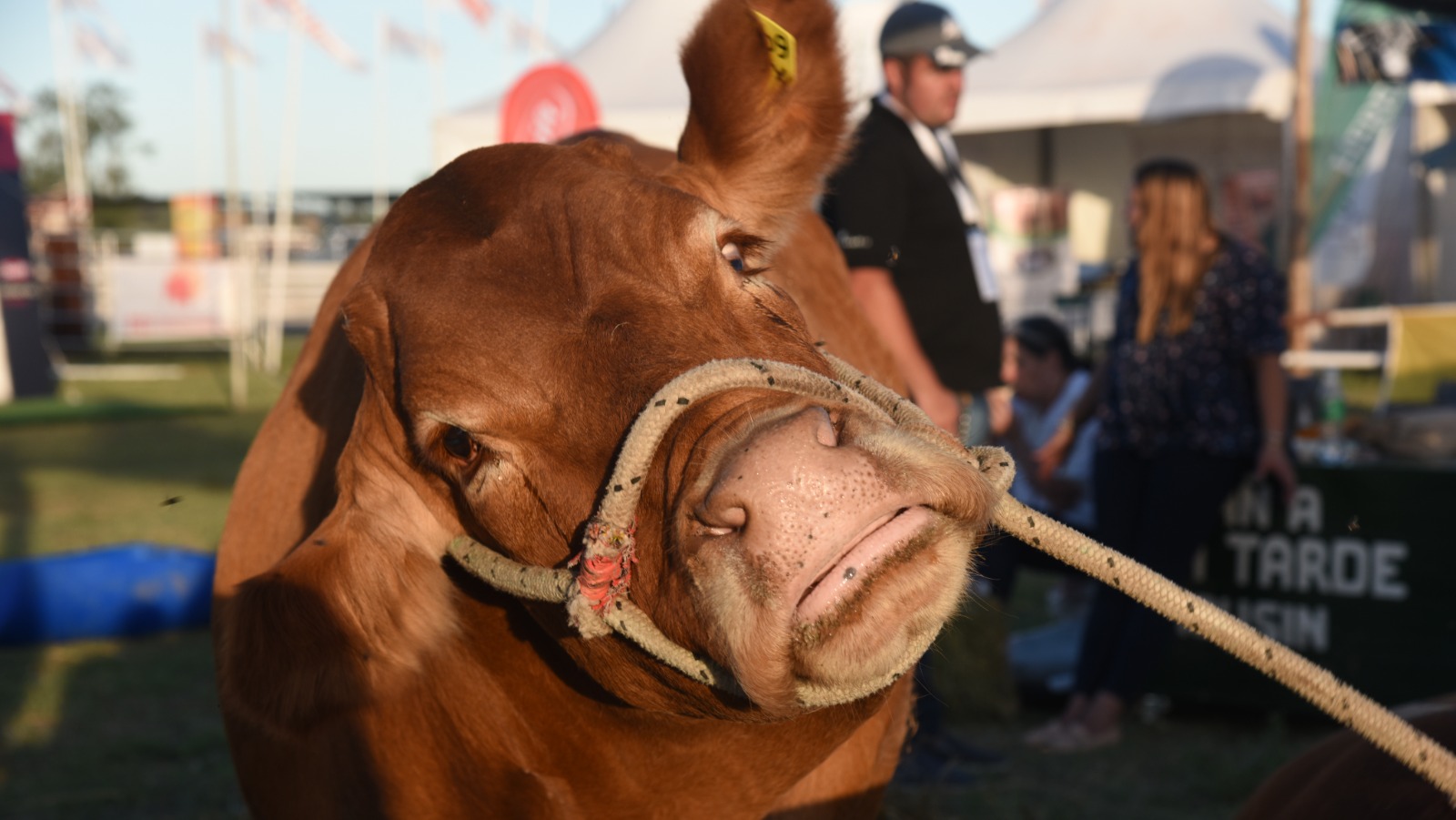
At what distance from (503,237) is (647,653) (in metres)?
0.59

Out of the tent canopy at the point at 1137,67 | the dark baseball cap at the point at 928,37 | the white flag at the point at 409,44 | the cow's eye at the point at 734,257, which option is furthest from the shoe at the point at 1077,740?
the white flag at the point at 409,44

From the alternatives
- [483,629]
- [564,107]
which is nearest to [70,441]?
[564,107]

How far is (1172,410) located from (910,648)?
353cm

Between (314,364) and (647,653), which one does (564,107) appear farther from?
(647,653)

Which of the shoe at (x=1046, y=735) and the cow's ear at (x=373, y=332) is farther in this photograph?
the shoe at (x=1046, y=735)

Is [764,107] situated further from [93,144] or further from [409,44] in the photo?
[93,144]

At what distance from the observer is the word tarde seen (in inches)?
193

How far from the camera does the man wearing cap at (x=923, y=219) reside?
3.97m

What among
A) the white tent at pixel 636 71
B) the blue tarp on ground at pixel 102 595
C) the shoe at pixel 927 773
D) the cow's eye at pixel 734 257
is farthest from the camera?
the white tent at pixel 636 71

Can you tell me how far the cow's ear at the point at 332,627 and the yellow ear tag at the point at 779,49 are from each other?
101cm

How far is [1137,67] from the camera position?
14125 millimetres

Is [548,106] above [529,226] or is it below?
above

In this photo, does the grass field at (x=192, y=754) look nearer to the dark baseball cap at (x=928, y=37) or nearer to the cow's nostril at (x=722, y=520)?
the dark baseball cap at (x=928, y=37)

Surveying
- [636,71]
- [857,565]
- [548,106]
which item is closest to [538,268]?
[857,565]
